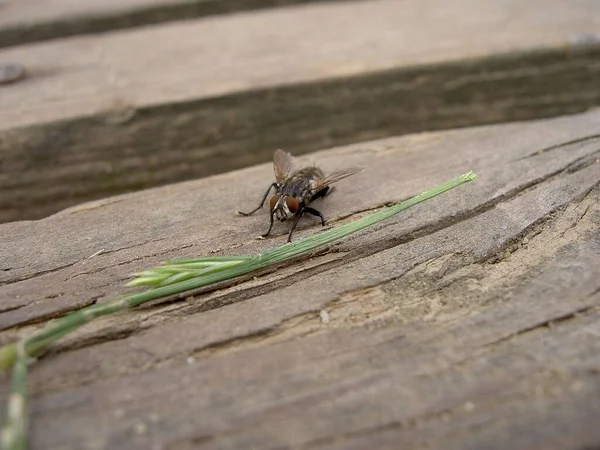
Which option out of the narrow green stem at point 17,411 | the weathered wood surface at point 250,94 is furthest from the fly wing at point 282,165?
the narrow green stem at point 17,411

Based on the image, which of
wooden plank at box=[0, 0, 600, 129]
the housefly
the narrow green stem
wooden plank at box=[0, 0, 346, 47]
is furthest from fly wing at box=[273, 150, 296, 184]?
wooden plank at box=[0, 0, 346, 47]

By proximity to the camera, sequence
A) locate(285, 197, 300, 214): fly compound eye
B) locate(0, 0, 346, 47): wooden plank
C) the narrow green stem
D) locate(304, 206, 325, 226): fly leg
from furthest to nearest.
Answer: locate(0, 0, 346, 47): wooden plank, locate(285, 197, 300, 214): fly compound eye, locate(304, 206, 325, 226): fly leg, the narrow green stem

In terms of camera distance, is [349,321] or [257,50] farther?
[257,50]

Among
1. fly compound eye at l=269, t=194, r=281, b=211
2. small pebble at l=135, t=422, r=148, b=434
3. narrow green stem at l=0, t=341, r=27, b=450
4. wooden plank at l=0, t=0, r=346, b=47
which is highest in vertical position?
wooden plank at l=0, t=0, r=346, b=47

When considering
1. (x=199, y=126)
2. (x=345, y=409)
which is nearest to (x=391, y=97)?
(x=199, y=126)

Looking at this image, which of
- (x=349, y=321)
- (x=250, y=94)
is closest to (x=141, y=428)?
(x=349, y=321)

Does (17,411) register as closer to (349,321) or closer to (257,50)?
(349,321)

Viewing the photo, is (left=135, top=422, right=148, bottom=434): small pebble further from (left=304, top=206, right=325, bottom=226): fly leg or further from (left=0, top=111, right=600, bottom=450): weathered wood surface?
(left=304, top=206, right=325, bottom=226): fly leg
